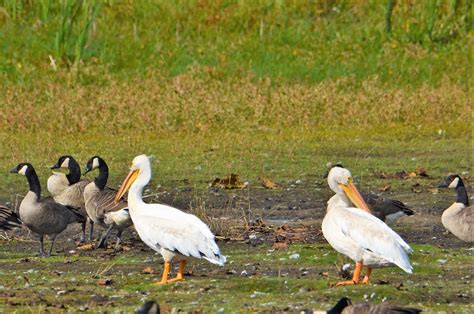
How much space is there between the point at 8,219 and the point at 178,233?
2955mm

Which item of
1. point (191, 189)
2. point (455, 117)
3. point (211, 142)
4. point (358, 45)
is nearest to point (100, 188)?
point (191, 189)

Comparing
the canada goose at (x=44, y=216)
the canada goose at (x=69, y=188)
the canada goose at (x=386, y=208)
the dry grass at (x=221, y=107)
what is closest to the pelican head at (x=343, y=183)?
the canada goose at (x=386, y=208)

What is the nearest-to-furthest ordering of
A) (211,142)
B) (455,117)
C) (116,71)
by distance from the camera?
1. (211,142)
2. (455,117)
3. (116,71)

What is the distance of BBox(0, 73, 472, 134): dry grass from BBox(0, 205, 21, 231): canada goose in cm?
679

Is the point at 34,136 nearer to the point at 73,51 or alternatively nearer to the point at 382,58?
the point at 73,51

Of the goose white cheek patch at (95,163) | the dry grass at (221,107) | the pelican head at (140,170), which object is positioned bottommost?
the dry grass at (221,107)

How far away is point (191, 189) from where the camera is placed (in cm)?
1508

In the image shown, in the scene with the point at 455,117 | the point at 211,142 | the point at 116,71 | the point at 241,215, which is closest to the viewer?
the point at 241,215

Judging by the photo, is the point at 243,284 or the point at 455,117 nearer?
the point at 243,284

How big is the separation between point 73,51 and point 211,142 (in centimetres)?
522

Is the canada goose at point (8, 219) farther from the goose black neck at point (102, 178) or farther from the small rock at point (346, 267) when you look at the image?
the small rock at point (346, 267)

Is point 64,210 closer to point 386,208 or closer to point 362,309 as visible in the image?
point 386,208

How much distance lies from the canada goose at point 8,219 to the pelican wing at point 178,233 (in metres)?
2.39

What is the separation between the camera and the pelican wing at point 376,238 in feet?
30.9
